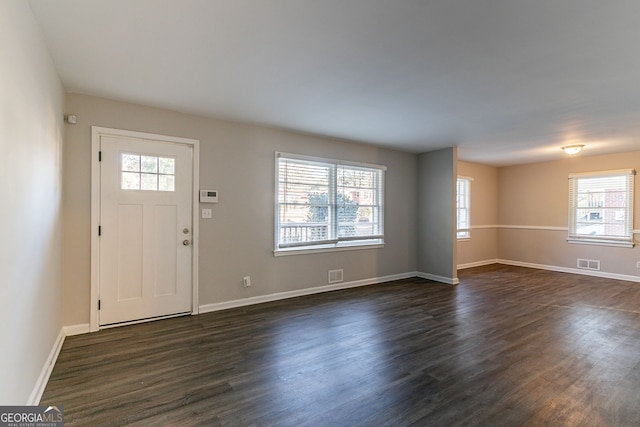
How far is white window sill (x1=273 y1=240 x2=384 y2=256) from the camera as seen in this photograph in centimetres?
463

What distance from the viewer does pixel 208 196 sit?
3.96 metres

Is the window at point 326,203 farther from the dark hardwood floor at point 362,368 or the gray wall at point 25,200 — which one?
the gray wall at point 25,200

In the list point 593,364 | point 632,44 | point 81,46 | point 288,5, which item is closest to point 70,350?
point 81,46

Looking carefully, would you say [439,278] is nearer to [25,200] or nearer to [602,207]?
[602,207]

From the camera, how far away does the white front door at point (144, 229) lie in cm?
341

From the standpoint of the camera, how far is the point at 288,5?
1.85 m

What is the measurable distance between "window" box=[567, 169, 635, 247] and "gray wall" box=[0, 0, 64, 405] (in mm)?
8561

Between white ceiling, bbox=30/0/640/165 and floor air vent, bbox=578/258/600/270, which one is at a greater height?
white ceiling, bbox=30/0/640/165

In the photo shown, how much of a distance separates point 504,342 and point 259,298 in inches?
118

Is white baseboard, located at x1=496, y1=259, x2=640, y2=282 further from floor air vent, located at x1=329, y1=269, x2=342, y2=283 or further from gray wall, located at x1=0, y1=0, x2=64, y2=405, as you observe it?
gray wall, located at x1=0, y1=0, x2=64, y2=405

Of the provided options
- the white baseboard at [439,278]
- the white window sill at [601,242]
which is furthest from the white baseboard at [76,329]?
the white window sill at [601,242]

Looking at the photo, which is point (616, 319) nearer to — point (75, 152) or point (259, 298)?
point (259, 298)

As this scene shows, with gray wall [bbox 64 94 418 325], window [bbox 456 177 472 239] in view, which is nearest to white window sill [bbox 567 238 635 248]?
window [bbox 456 177 472 239]

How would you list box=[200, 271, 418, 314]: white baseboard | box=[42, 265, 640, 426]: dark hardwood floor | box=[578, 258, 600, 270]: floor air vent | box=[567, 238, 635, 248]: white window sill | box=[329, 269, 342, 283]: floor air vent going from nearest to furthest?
1. box=[42, 265, 640, 426]: dark hardwood floor
2. box=[200, 271, 418, 314]: white baseboard
3. box=[329, 269, 342, 283]: floor air vent
4. box=[567, 238, 635, 248]: white window sill
5. box=[578, 258, 600, 270]: floor air vent
